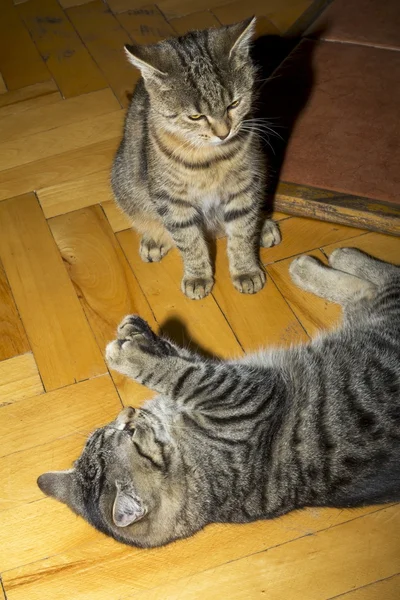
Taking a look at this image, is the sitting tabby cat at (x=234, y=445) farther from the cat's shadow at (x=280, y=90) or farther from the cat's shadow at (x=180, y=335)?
the cat's shadow at (x=280, y=90)

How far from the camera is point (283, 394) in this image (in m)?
1.45

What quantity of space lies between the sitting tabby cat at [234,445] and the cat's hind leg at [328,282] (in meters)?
0.27

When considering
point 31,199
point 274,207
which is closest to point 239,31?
point 274,207

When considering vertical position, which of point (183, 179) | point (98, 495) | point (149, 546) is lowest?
point (149, 546)

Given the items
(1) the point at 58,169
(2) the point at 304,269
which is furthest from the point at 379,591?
(1) the point at 58,169

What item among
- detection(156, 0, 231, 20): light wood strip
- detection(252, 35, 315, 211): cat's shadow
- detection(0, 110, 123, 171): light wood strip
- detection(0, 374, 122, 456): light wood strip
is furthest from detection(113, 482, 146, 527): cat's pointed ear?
detection(156, 0, 231, 20): light wood strip

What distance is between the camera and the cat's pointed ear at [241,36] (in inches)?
57.8

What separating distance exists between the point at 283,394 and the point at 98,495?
1.46 ft

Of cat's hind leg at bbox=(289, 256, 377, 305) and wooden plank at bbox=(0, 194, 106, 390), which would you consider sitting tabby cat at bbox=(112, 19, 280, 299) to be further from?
wooden plank at bbox=(0, 194, 106, 390)

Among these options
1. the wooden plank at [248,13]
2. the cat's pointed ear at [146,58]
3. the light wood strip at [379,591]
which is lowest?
the light wood strip at [379,591]

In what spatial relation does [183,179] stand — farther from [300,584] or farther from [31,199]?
[300,584]

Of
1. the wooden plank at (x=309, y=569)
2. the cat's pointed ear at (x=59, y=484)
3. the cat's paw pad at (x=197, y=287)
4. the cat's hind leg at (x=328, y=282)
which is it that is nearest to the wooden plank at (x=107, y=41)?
the cat's paw pad at (x=197, y=287)

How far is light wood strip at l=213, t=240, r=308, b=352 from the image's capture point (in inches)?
70.1

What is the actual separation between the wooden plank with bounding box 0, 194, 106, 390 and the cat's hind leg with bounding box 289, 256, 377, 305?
0.60 metres
